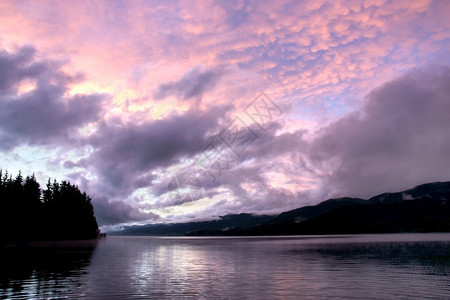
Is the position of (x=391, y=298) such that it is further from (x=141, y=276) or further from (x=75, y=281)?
(x=75, y=281)

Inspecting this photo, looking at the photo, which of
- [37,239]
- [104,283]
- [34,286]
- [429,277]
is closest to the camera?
[34,286]

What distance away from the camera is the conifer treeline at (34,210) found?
13100 cm

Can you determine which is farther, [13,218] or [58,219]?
[58,219]

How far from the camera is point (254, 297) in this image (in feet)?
104

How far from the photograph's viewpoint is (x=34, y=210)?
487 feet

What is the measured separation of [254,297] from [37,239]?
17158 cm

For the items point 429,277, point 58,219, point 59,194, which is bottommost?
point 429,277

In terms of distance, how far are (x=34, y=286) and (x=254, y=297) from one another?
23649 mm

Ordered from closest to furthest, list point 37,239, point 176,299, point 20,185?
1. point 176,299
2. point 20,185
3. point 37,239

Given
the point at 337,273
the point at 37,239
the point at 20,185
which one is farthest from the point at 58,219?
the point at 337,273

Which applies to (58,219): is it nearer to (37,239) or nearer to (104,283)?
(37,239)

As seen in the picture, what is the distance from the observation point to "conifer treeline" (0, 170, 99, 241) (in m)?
131

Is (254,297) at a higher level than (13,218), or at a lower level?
lower

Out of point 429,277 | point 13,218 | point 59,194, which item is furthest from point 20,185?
point 429,277
